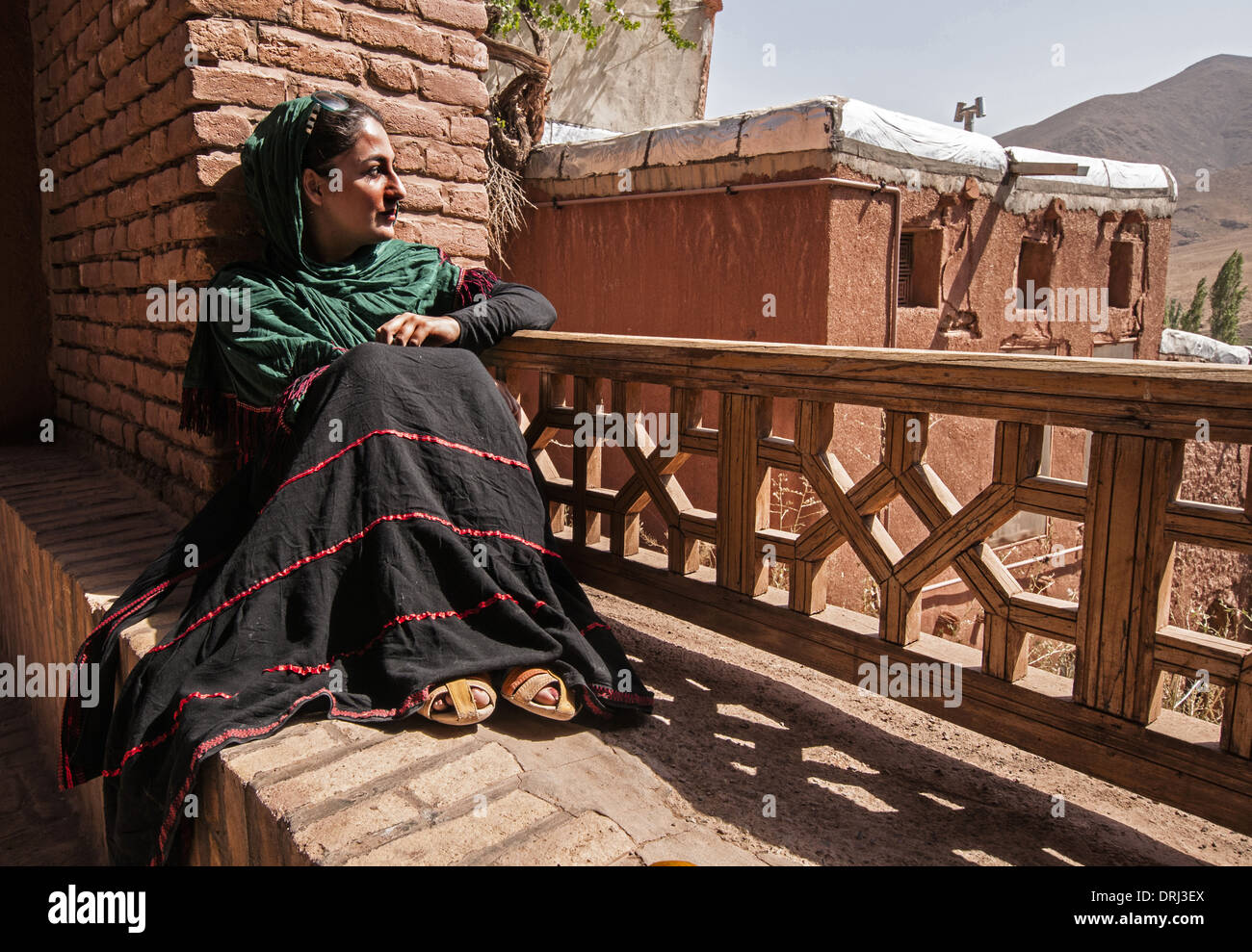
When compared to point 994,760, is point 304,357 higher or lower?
higher

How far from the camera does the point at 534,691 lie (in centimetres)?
214

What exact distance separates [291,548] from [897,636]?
1460 millimetres

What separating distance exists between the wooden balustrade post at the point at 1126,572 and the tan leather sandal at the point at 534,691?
43.9 inches

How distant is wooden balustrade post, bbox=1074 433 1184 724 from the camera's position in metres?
1.80

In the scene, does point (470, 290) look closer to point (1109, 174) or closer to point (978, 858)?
point (978, 858)

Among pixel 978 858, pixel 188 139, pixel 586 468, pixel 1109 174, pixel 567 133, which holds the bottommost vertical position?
pixel 978 858

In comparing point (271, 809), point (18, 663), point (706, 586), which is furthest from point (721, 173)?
point (271, 809)

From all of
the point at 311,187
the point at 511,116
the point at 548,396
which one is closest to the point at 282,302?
the point at 311,187

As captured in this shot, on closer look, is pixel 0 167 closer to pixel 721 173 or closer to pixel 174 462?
pixel 174 462

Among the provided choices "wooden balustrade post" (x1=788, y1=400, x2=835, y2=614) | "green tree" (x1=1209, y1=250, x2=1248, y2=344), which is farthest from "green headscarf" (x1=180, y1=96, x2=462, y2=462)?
"green tree" (x1=1209, y1=250, x2=1248, y2=344)

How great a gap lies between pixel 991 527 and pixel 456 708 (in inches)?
49.3

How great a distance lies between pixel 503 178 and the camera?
842cm

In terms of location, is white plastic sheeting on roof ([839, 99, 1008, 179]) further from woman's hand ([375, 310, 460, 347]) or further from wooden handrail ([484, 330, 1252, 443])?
woman's hand ([375, 310, 460, 347])

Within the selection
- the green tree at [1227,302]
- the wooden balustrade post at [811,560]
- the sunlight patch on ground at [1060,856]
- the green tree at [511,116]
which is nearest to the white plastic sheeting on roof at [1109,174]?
the green tree at [511,116]
